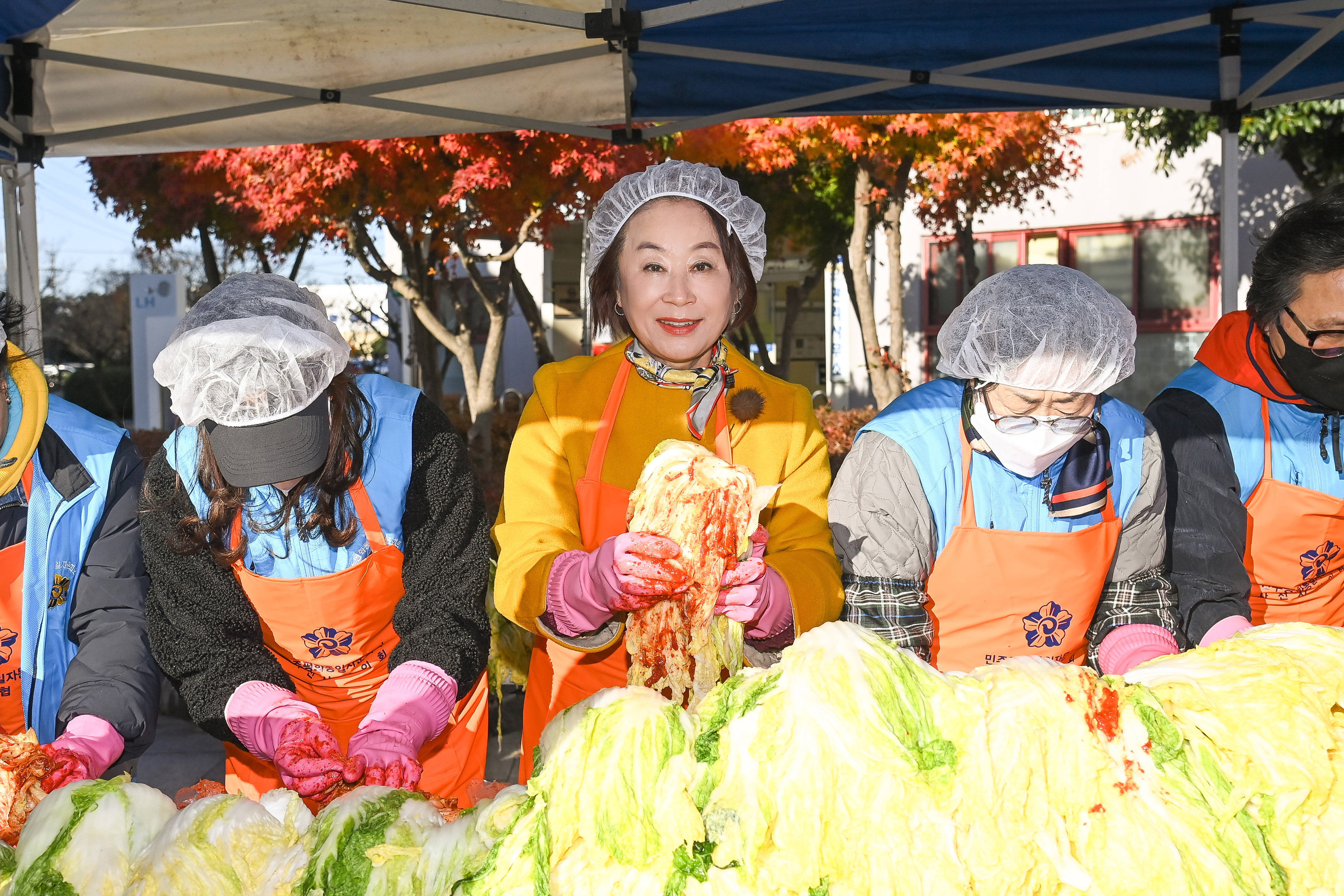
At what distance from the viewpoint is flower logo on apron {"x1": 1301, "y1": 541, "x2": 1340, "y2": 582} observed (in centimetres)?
266

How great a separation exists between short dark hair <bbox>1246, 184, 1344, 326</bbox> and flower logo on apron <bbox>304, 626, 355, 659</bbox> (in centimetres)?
254

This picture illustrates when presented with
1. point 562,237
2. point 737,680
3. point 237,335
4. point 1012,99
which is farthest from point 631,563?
point 562,237

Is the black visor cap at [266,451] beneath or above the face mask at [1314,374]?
beneath

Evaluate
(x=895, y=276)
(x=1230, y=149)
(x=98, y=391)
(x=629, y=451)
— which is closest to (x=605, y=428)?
(x=629, y=451)

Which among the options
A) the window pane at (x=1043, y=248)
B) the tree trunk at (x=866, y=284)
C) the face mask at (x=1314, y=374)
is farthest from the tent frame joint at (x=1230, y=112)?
the window pane at (x=1043, y=248)

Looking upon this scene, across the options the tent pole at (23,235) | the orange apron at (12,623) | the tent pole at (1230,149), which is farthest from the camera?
the tent pole at (23,235)

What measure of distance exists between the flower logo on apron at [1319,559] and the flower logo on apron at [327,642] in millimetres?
2504

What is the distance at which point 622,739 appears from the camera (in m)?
1.66

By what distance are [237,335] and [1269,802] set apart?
2.17 meters

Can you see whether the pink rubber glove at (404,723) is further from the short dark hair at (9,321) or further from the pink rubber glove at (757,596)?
the short dark hair at (9,321)

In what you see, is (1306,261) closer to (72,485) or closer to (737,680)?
(737,680)

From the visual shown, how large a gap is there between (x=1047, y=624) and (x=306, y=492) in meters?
1.83

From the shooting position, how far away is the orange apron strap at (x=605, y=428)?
242 centimetres

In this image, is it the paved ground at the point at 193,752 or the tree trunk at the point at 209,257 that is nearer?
the paved ground at the point at 193,752
